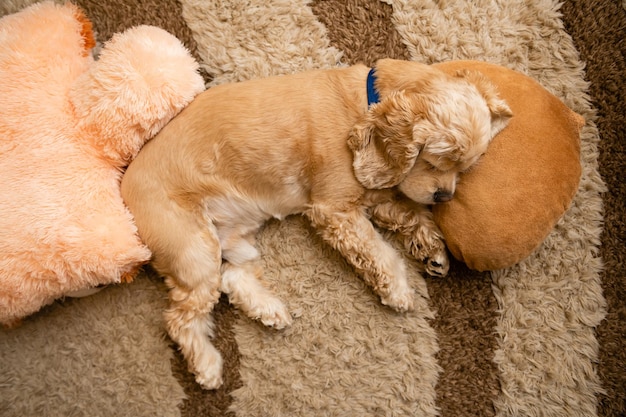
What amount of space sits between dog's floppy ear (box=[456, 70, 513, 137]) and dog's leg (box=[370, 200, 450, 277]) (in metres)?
0.45

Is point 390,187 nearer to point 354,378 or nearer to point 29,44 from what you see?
point 354,378

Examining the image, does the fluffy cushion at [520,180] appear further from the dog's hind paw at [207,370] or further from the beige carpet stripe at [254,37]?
the dog's hind paw at [207,370]

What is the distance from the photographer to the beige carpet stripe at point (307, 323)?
6.72 ft

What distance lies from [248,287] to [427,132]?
105 cm

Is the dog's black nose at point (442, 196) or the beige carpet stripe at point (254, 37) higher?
the beige carpet stripe at point (254, 37)

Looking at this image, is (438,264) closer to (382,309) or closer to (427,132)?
(382,309)

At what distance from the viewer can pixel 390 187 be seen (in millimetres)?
1839

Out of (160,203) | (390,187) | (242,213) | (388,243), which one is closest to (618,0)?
(390,187)

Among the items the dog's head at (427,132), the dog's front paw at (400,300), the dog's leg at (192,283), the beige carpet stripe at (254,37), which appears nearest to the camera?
the dog's head at (427,132)

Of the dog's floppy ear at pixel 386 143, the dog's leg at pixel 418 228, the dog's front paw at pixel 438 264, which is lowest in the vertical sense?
the dog's front paw at pixel 438 264

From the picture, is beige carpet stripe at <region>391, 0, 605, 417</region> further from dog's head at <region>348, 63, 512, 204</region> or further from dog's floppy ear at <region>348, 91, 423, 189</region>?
dog's floppy ear at <region>348, 91, 423, 189</region>

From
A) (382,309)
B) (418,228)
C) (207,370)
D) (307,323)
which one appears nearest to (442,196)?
(418,228)

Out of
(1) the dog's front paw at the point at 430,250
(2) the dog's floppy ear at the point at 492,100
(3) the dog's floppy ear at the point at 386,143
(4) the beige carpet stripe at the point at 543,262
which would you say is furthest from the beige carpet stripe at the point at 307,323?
(2) the dog's floppy ear at the point at 492,100

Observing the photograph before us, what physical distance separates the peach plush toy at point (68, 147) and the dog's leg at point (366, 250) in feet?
2.51
